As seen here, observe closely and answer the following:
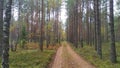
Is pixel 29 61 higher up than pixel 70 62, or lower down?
higher up

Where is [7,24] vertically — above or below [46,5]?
below

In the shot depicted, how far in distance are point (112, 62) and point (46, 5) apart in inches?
1758

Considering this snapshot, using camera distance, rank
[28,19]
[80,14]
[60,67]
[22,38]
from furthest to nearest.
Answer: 1. [28,19]
2. [80,14]
3. [22,38]
4. [60,67]

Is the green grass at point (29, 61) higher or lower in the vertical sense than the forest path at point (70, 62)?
higher

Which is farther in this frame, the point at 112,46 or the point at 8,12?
the point at 112,46

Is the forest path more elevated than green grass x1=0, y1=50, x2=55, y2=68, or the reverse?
green grass x1=0, y1=50, x2=55, y2=68

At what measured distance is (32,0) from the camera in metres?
64.4

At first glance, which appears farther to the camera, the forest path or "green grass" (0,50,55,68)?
the forest path

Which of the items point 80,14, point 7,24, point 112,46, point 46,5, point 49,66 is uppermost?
point 46,5

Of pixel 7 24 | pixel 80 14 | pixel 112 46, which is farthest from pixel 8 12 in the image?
pixel 80 14

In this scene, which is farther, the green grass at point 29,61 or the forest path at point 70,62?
the forest path at point 70,62

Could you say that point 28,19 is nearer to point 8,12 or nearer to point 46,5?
point 46,5

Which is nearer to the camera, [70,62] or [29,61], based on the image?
[29,61]

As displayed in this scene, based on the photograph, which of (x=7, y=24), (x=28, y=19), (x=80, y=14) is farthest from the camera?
(x=28, y=19)
